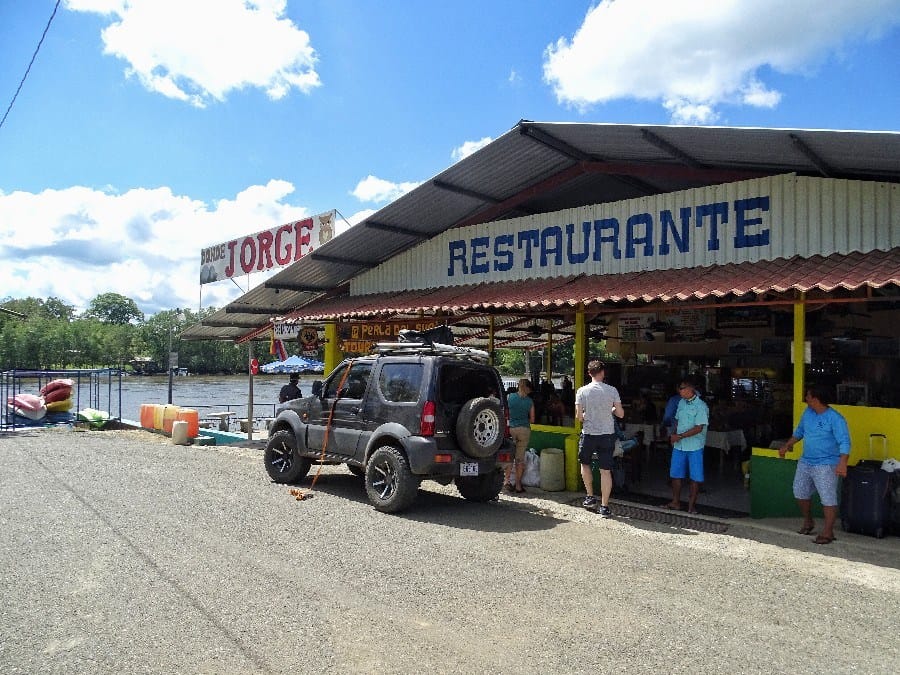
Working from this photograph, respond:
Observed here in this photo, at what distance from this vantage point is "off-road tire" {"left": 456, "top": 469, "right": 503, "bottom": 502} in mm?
8461

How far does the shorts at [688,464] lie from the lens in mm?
7875

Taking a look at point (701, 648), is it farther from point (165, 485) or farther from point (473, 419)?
A: point (165, 485)

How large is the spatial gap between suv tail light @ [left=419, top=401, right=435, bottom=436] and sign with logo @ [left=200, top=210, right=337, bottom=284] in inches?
352

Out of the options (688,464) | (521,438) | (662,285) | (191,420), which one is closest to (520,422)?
(521,438)

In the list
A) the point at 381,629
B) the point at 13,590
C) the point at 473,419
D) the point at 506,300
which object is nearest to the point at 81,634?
the point at 13,590

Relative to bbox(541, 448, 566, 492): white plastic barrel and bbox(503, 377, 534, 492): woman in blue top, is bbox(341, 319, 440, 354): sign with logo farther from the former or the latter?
bbox(541, 448, 566, 492): white plastic barrel

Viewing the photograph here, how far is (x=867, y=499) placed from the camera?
22.1 feet

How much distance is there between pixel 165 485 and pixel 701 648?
7.56 m

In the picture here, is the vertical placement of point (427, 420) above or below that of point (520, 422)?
above

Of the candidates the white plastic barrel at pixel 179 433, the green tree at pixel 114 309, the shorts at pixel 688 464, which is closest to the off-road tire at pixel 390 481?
the shorts at pixel 688 464

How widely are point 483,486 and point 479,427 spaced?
1.15m

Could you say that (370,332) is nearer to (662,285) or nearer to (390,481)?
(390,481)

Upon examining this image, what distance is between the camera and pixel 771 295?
798 cm

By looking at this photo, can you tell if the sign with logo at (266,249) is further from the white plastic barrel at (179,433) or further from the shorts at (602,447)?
the shorts at (602,447)
